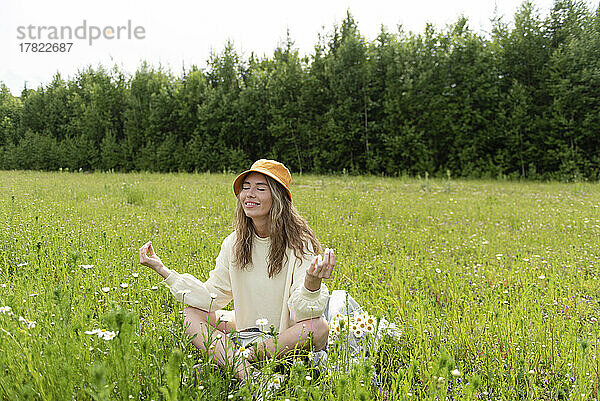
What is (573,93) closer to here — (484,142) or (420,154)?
(484,142)

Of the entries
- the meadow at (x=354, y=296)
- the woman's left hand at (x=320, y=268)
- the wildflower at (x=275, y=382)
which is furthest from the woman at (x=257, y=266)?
the wildflower at (x=275, y=382)

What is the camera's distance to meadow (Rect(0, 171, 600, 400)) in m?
1.74

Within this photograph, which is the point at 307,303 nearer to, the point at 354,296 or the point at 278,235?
the point at 278,235

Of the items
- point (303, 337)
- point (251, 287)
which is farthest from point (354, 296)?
point (303, 337)

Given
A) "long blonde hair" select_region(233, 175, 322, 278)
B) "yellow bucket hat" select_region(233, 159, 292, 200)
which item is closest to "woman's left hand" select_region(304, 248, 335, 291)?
"long blonde hair" select_region(233, 175, 322, 278)

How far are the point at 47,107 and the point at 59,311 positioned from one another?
2557 cm

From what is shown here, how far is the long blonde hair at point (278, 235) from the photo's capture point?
2.69m

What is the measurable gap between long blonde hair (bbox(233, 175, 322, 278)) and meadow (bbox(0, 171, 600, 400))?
57 cm

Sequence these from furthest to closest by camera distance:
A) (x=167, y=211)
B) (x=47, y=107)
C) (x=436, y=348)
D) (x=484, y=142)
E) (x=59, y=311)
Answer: (x=47, y=107) < (x=484, y=142) < (x=167, y=211) < (x=436, y=348) < (x=59, y=311)

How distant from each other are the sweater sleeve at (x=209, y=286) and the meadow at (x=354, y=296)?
0.76 feet

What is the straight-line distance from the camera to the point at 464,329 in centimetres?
277

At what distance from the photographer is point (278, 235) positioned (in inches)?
106

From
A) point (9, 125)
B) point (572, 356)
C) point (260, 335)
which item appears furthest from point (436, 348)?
point (9, 125)

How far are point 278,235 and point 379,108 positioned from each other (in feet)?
49.5
